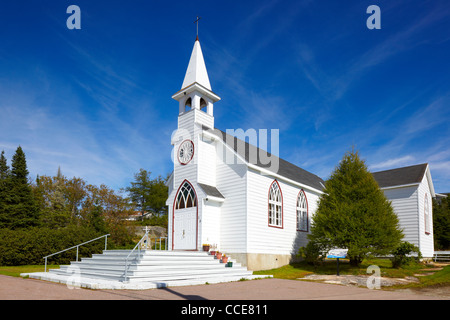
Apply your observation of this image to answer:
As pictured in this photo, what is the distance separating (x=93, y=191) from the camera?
39000 millimetres

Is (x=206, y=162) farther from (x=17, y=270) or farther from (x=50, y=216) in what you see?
(x=50, y=216)

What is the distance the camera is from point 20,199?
29984 mm

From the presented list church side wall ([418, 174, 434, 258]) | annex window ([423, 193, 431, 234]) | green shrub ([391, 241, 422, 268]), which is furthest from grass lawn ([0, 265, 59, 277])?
annex window ([423, 193, 431, 234])

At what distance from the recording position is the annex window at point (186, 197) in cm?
→ 1916

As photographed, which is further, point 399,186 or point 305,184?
point 399,186

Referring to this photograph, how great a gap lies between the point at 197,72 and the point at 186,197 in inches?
311

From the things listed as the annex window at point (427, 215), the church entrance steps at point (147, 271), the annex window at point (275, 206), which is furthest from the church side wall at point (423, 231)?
the church entrance steps at point (147, 271)

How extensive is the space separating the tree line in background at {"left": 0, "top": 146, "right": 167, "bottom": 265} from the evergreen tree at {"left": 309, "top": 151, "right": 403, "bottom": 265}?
16.2 metres

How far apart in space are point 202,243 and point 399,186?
17.6 meters

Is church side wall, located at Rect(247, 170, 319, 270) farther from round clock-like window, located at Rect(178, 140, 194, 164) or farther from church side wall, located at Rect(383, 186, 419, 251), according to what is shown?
church side wall, located at Rect(383, 186, 419, 251)

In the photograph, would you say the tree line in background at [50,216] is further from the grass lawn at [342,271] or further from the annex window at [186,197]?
the grass lawn at [342,271]

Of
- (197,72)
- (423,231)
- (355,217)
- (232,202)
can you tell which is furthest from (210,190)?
(423,231)
